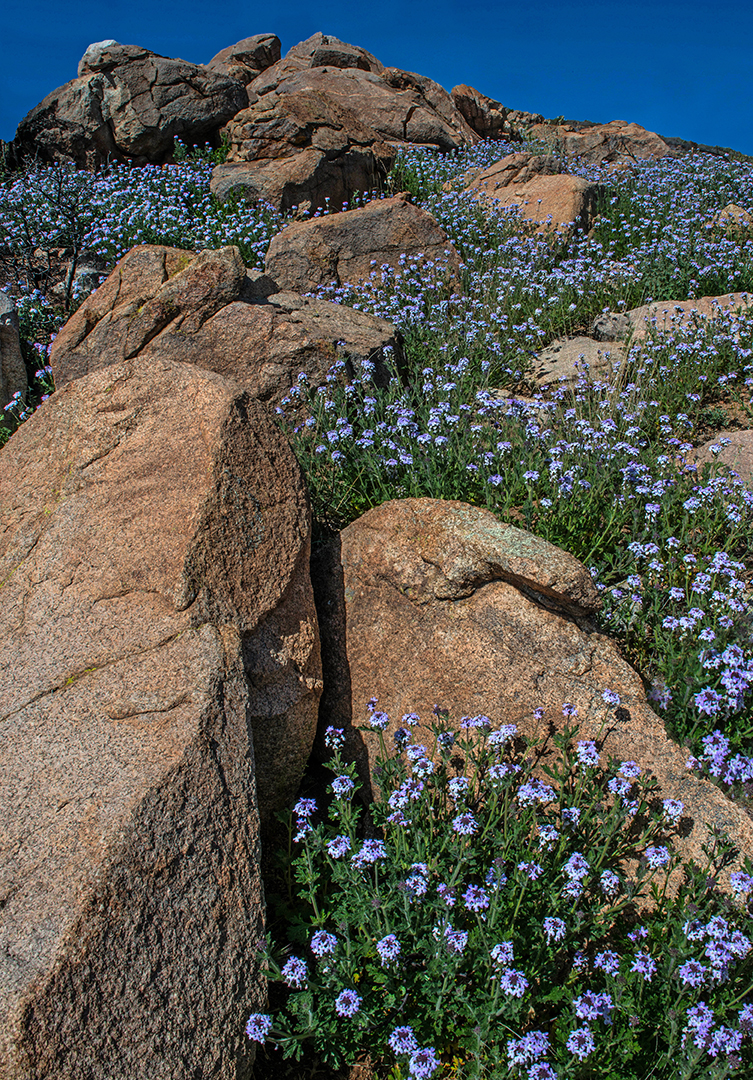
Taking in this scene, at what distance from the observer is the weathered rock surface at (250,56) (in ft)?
73.9

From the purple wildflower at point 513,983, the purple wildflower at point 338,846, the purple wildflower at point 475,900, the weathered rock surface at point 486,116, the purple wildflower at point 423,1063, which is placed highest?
the weathered rock surface at point 486,116

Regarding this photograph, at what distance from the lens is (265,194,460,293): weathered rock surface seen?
1038 centimetres

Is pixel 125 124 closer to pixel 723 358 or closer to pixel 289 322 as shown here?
pixel 289 322

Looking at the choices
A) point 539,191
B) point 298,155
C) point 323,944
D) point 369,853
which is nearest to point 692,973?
Result: point 369,853

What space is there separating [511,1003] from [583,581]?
2130 mm

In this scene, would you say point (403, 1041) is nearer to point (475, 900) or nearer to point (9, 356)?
point (475, 900)

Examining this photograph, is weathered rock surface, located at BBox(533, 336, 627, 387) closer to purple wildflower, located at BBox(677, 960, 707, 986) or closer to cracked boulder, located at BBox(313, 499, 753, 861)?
cracked boulder, located at BBox(313, 499, 753, 861)

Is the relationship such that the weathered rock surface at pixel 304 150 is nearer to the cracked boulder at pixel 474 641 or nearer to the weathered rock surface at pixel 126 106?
the weathered rock surface at pixel 126 106

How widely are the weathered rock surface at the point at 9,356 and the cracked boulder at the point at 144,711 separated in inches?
173

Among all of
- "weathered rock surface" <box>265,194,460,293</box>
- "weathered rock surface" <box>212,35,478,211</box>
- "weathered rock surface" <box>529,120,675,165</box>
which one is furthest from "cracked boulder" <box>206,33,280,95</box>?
Answer: "weathered rock surface" <box>265,194,460,293</box>

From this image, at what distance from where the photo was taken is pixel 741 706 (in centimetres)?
372

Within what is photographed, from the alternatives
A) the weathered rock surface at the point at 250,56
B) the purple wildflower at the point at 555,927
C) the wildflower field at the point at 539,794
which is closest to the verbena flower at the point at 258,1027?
the wildflower field at the point at 539,794

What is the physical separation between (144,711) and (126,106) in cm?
1886

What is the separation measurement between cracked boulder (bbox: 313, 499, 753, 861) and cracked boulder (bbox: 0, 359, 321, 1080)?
18.6 inches
